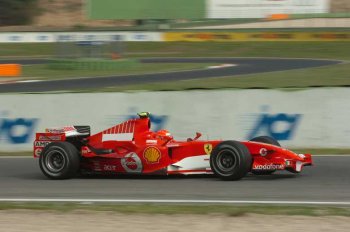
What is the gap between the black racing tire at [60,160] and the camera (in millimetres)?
11406

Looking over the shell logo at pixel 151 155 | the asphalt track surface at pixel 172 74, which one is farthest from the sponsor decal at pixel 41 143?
the asphalt track surface at pixel 172 74

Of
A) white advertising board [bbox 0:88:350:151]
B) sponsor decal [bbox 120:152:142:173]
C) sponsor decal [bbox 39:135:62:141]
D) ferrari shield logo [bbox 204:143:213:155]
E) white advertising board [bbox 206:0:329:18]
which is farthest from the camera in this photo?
white advertising board [bbox 206:0:329:18]

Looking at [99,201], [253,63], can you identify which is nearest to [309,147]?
[99,201]

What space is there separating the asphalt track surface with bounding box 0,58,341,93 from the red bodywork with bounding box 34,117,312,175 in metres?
15.3

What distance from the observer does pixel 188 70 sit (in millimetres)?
34406

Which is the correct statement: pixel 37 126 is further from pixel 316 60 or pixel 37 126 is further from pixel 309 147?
pixel 316 60

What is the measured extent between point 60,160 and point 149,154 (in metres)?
1.42

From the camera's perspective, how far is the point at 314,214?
8133mm

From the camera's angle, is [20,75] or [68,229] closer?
[68,229]

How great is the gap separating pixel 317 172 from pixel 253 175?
104cm

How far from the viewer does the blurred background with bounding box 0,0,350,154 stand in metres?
14.8

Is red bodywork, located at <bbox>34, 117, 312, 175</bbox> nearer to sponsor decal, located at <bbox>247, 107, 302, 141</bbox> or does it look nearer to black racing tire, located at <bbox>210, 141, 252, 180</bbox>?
black racing tire, located at <bbox>210, 141, 252, 180</bbox>

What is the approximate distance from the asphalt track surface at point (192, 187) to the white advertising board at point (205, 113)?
8.14ft

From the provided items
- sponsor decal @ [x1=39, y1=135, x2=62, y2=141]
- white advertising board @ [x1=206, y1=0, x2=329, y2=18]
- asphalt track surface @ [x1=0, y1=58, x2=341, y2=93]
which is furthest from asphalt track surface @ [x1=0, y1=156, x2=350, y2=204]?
white advertising board @ [x1=206, y1=0, x2=329, y2=18]
